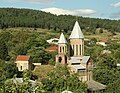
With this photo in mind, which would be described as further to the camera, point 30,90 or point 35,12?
point 35,12

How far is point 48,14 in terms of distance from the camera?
168 meters

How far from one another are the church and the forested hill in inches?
2897

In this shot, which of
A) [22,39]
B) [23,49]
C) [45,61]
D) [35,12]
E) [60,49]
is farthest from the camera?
[35,12]

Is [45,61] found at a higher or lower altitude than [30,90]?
lower

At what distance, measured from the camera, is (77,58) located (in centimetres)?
4775

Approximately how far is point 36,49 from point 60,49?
13050 mm

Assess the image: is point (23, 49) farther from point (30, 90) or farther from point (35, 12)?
point (35, 12)

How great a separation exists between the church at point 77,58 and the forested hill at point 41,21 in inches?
2897

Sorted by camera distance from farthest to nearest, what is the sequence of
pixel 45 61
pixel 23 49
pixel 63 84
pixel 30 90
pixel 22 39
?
pixel 22 39, pixel 23 49, pixel 45 61, pixel 63 84, pixel 30 90

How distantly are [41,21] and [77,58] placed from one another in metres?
94.9

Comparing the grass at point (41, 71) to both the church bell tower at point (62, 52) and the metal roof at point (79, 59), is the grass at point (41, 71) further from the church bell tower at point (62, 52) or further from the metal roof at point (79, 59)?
the metal roof at point (79, 59)

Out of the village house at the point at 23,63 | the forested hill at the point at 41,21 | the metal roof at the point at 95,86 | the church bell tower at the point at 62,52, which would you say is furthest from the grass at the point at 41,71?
the forested hill at the point at 41,21

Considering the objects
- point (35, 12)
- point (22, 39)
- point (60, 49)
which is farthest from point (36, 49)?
point (35, 12)

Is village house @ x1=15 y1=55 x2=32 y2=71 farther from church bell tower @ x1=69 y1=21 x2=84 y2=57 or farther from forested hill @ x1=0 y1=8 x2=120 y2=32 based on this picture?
forested hill @ x1=0 y1=8 x2=120 y2=32
